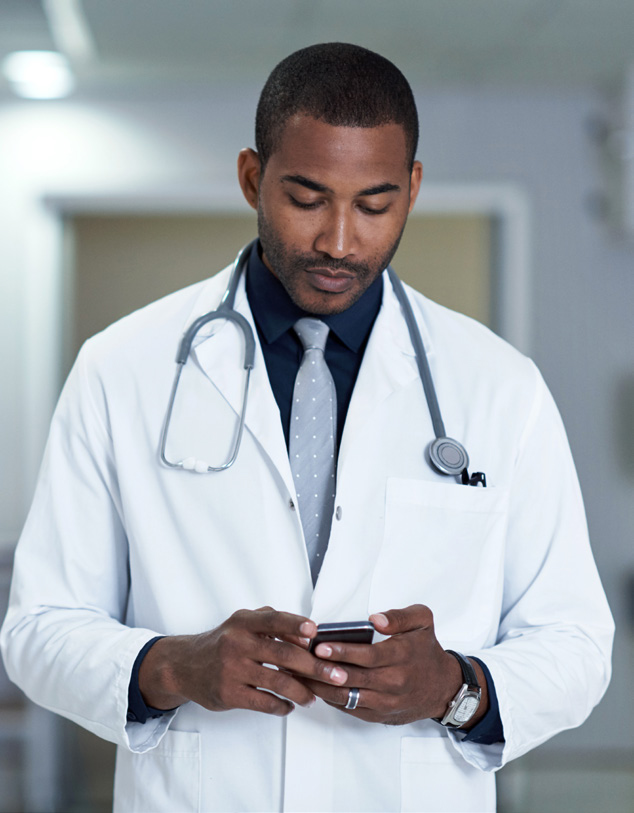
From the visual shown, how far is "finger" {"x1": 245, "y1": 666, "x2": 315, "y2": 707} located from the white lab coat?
12cm

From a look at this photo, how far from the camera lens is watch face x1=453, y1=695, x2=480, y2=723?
0.91m

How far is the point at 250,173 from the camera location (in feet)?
3.62

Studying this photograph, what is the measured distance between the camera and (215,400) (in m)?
1.07

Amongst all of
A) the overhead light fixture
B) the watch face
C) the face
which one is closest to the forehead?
the face

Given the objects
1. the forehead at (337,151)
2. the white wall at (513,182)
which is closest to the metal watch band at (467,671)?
the forehead at (337,151)

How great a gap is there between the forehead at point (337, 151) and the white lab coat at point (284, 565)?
9.3 inches

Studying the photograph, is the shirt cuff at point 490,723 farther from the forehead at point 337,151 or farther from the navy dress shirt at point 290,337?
the forehead at point 337,151

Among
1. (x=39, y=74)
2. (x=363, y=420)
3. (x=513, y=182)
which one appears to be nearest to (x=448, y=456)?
(x=363, y=420)

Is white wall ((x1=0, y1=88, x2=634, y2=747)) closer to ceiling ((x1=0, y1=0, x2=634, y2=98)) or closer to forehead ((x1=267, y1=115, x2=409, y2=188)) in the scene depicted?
Answer: ceiling ((x1=0, y1=0, x2=634, y2=98))

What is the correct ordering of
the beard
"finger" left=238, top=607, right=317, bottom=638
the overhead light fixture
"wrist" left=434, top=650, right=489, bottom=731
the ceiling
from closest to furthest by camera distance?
"finger" left=238, top=607, right=317, bottom=638, "wrist" left=434, top=650, right=489, bottom=731, the beard, the ceiling, the overhead light fixture

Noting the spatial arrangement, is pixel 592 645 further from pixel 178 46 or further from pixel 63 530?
pixel 178 46

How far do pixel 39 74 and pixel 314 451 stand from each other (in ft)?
6.38

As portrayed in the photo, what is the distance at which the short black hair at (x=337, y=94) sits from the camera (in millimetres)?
984

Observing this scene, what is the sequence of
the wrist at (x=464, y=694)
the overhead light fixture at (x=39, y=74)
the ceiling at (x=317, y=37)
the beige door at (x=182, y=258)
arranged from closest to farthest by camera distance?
the wrist at (x=464, y=694), the ceiling at (x=317, y=37), the overhead light fixture at (x=39, y=74), the beige door at (x=182, y=258)
